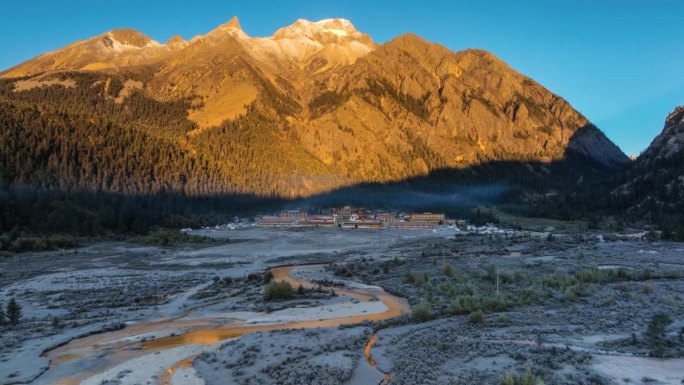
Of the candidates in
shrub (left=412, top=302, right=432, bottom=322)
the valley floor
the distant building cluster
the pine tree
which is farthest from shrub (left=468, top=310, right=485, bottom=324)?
the distant building cluster

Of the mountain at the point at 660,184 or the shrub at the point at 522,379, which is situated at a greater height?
the mountain at the point at 660,184

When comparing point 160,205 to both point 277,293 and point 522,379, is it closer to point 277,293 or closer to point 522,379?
point 277,293

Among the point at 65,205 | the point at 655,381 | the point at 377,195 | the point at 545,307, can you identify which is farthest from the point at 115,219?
the point at 377,195

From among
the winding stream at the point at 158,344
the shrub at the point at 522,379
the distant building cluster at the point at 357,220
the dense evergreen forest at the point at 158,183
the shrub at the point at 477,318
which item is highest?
the dense evergreen forest at the point at 158,183

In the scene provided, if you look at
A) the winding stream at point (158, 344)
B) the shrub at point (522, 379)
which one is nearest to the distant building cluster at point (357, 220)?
the winding stream at point (158, 344)

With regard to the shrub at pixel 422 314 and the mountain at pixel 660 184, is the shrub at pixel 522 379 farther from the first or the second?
the mountain at pixel 660 184
